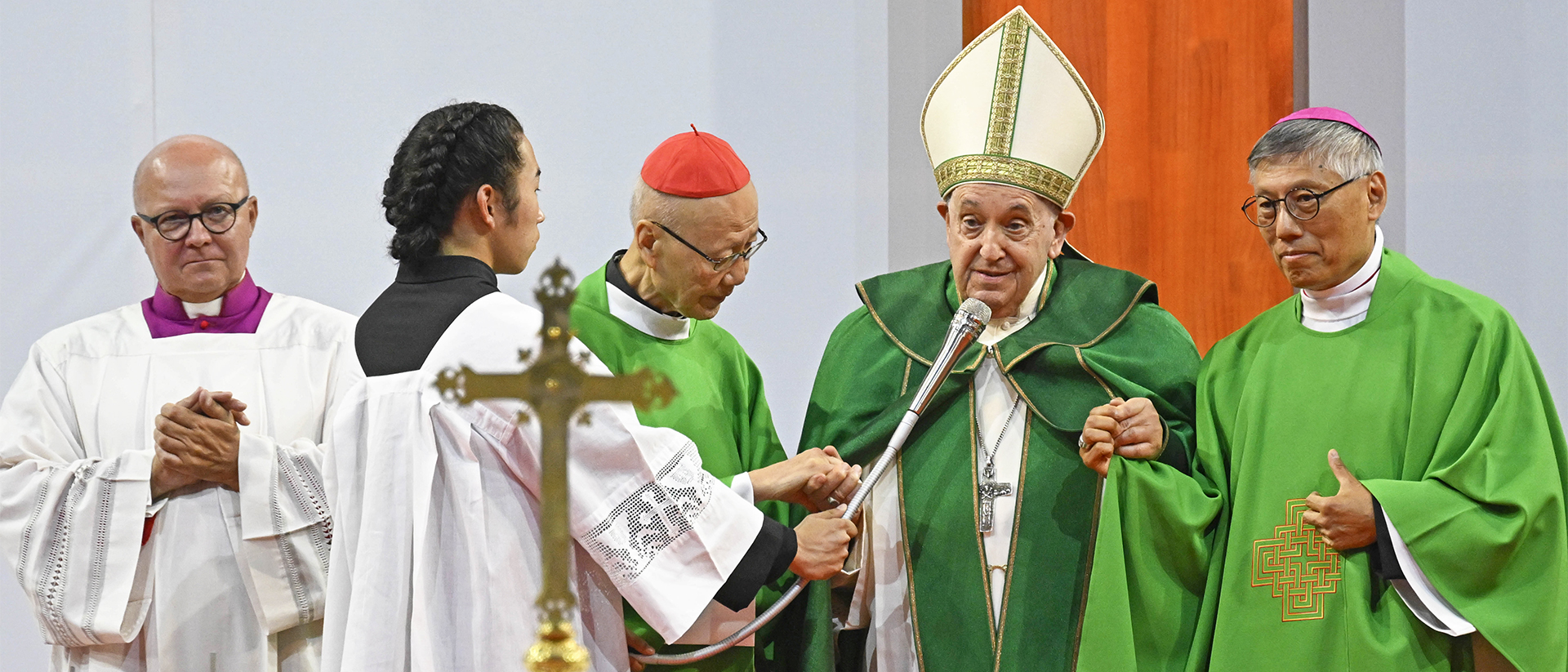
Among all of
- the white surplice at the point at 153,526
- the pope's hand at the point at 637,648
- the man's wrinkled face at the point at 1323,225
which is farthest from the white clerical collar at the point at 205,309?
the man's wrinkled face at the point at 1323,225

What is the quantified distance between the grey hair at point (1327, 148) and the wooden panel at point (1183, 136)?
5.31 ft

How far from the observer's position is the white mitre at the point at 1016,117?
3330 millimetres

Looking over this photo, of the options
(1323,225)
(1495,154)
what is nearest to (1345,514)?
(1323,225)

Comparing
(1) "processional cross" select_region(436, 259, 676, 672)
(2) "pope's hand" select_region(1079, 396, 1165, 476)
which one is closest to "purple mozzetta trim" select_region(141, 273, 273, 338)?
(1) "processional cross" select_region(436, 259, 676, 672)

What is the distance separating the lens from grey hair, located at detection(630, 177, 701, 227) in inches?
127

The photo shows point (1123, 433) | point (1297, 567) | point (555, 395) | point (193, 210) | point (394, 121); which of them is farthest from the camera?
point (394, 121)

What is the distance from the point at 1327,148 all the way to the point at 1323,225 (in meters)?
0.16

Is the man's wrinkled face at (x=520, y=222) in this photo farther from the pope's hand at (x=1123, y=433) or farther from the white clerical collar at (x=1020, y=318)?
the pope's hand at (x=1123, y=433)

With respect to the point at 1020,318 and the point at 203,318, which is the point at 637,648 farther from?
the point at 203,318

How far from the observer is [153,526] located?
3.44 m

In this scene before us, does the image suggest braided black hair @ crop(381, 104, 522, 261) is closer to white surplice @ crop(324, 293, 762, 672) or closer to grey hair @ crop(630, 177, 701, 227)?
white surplice @ crop(324, 293, 762, 672)

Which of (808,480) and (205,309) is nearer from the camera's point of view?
(808,480)

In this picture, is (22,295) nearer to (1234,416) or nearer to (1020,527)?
(1020,527)

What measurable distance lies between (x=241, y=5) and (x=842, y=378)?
8.88 feet
